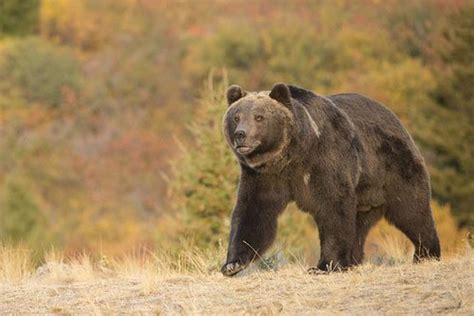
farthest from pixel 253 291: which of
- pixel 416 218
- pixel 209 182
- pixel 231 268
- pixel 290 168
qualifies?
pixel 209 182

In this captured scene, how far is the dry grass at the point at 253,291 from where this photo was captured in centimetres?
801

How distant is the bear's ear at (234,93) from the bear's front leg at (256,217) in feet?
2.47

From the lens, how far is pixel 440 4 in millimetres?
60750

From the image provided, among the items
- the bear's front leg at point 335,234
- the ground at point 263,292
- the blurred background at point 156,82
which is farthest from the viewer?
the blurred background at point 156,82

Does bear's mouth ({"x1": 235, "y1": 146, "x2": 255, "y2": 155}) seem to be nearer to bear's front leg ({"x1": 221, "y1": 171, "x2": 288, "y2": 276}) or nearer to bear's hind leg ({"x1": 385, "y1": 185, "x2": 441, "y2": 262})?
bear's front leg ({"x1": 221, "y1": 171, "x2": 288, "y2": 276})

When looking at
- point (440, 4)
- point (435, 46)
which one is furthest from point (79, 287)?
point (440, 4)

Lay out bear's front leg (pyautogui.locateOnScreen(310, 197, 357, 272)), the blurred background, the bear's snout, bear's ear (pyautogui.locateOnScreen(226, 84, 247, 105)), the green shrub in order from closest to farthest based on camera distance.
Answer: the bear's snout → bear's front leg (pyautogui.locateOnScreen(310, 197, 357, 272)) → bear's ear (pyautogui.locateOnScreen(226, 84, 247, 105)) → the blurred background → the green shrub

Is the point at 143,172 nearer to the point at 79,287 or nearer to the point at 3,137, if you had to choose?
the point at 3,137

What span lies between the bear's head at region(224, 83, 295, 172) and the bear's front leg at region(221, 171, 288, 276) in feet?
0.58

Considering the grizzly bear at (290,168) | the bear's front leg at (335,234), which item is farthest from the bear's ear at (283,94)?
the bear's front leg at (335,234)

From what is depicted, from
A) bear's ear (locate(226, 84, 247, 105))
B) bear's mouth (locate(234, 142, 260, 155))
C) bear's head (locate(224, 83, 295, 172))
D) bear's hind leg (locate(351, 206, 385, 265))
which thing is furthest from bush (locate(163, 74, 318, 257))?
bear's mouth (locate(234, 142, 260, 155))

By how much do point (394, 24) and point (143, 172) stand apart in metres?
16.1

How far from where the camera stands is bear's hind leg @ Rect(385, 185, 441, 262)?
11234 mm

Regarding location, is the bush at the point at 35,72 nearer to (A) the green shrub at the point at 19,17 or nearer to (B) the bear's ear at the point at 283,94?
(A) the green shrub at the point at 19,17
